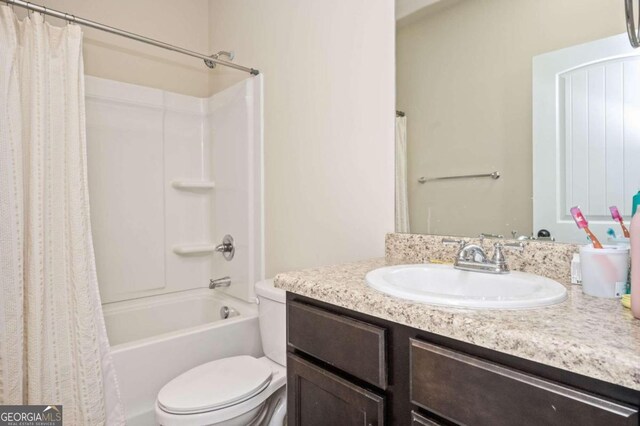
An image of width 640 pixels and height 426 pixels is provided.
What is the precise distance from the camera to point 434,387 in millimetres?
647

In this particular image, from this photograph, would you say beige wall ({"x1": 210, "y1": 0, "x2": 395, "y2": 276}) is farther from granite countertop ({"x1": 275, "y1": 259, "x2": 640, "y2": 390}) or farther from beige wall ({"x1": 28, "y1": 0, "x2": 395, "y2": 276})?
granite countertop ({"x1": 275, "y1": 259, "x2": 640, "y2": 390})

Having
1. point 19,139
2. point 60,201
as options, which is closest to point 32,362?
point 60,201

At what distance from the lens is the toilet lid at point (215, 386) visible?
119cm

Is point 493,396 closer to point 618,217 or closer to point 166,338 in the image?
point 618,217

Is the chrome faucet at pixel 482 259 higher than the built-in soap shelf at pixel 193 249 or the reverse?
higher

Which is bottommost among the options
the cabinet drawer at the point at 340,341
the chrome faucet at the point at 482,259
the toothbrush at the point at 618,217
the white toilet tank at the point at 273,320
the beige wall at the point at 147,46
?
the white toilet tank at the point at 273,320

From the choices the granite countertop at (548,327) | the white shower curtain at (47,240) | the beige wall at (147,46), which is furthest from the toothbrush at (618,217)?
the beige wall at (147,46)

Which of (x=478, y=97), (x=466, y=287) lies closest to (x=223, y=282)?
(x=466, y=287)

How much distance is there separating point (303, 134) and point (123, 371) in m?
1.28

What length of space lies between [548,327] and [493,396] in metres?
0.14

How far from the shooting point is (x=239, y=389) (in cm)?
128

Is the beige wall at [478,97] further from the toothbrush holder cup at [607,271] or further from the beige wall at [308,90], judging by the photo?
the toothbrush holder cup at [607,271]

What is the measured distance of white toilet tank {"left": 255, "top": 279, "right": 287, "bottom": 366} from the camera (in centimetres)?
154

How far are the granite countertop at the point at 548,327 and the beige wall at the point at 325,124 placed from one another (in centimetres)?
66
